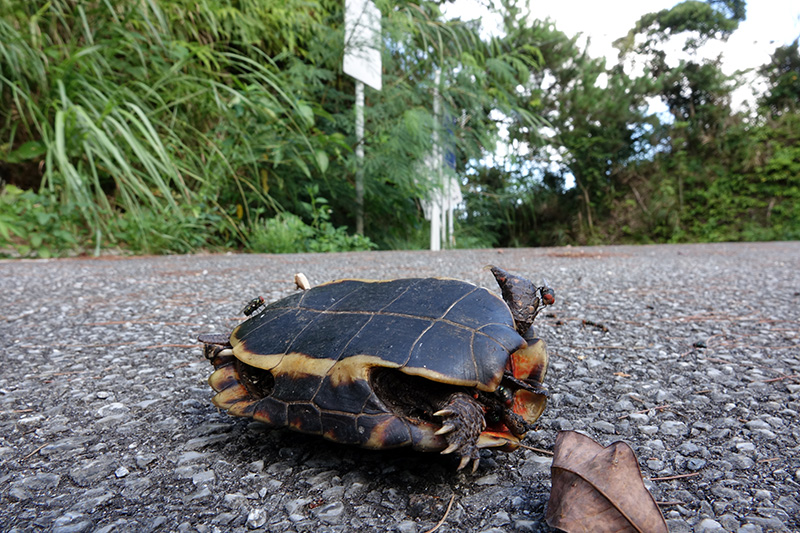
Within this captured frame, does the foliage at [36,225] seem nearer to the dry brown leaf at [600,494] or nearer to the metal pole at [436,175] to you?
the metal pole at [436,175]

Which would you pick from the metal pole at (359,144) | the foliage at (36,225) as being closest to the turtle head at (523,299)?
the foliage at (36,225)

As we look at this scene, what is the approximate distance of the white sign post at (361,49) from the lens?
21.7 feet

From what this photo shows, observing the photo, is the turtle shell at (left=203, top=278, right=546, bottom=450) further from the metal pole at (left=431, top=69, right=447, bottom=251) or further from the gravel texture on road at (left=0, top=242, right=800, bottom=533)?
the metal pole at (left=431, top=69, right=447, bottom=251)

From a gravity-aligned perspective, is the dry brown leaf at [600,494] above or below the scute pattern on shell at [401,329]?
below

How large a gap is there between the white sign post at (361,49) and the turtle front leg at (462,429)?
6.37 meters

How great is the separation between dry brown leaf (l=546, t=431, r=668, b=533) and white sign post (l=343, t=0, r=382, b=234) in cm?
650

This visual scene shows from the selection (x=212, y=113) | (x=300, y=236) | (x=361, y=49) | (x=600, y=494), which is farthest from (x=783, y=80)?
(x=600, y=494)

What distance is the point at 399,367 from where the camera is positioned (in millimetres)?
841

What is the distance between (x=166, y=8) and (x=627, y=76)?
1158cm

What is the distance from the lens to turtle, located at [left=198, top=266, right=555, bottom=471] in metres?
0.83

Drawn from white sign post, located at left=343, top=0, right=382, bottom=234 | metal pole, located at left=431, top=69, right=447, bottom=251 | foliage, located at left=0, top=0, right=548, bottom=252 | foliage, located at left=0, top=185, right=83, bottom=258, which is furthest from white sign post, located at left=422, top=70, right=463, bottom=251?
foliage, located at left=0, top=185, right=83, bottom=258

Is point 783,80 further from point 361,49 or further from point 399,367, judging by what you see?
point 399,367

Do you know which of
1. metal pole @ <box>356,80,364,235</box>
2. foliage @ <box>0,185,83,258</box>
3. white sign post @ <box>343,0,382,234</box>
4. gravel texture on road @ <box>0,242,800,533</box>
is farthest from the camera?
metal pole @ <box>356,80,364,235</box>

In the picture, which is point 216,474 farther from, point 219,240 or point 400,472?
point 219,240
